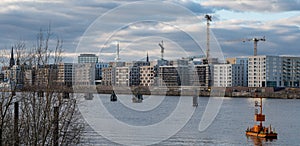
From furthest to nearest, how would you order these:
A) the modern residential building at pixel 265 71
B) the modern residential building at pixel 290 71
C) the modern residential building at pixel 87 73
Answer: the modern residential building at pixel 87 73 → the modern residential building at pixel 290 71 → the modern residential building at pixel 265 71

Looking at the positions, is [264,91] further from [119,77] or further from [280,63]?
[119,77]

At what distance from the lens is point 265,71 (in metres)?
131

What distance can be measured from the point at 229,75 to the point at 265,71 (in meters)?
15.3

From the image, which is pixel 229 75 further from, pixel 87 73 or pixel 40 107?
pixel 40 107

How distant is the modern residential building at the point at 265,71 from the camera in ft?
429

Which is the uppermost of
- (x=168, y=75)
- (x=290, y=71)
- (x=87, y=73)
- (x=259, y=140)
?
(x=290, y=71)

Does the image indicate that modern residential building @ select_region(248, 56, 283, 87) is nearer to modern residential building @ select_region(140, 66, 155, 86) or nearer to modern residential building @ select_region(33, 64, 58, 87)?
modern residential building @ select_region(140, 66, 155, 86)

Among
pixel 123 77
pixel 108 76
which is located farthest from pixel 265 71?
pixel 108 76

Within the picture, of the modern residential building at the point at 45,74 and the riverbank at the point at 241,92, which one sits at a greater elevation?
the modern residential building at the point at 45,74

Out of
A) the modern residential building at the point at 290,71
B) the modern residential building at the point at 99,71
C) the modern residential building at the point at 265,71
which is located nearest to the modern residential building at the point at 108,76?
the modern residential building at the point at 99,71

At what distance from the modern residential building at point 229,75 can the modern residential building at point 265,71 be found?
7.44 meters

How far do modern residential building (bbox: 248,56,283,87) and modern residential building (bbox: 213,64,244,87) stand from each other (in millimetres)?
7443

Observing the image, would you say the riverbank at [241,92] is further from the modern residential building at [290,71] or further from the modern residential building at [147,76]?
the modern residential building at [147,76]

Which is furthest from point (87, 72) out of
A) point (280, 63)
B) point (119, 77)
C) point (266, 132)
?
point (266, 132)
